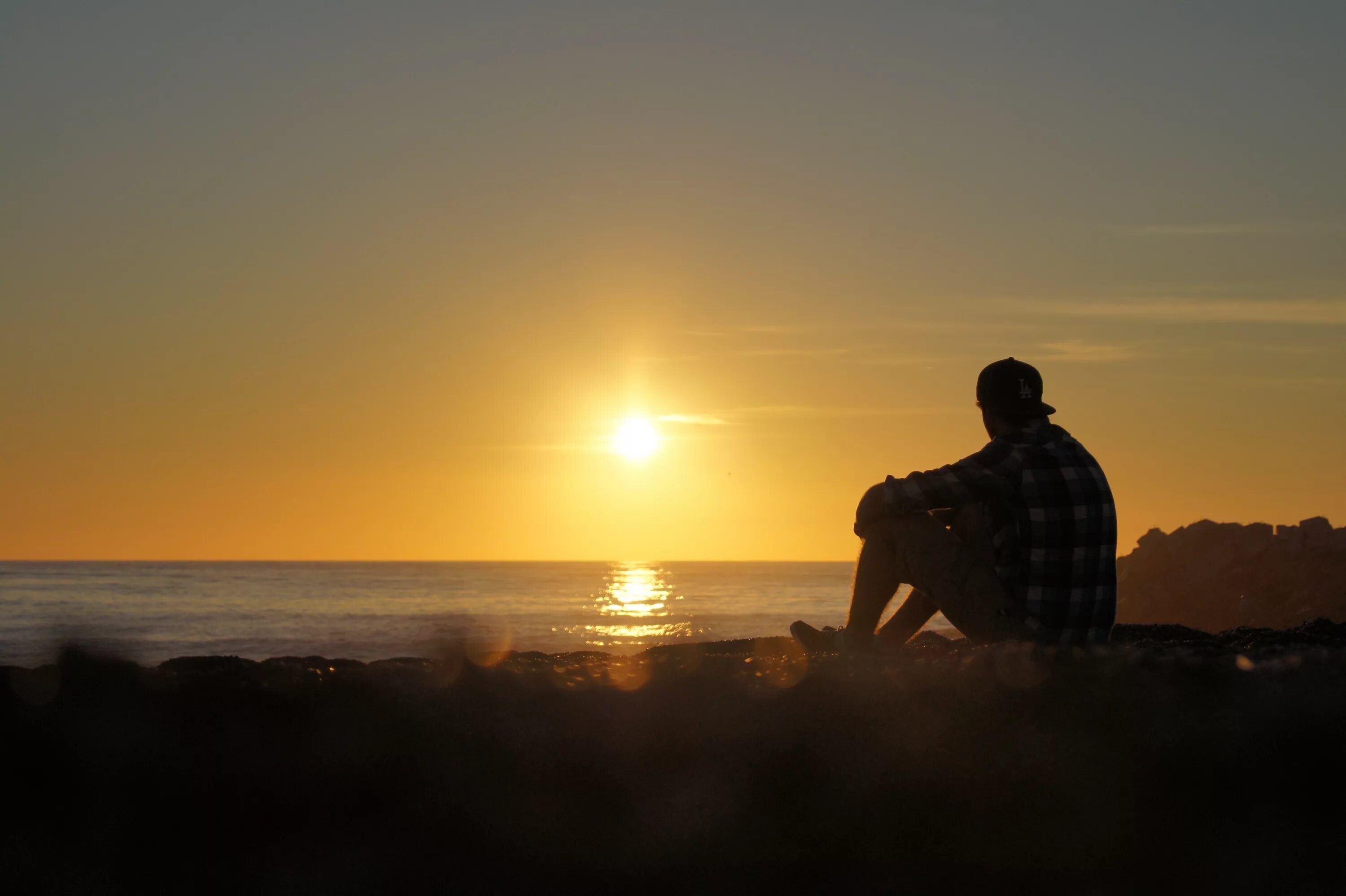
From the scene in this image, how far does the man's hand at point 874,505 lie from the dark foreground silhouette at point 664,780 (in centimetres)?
94

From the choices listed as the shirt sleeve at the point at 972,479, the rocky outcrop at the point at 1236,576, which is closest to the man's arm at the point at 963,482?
the shirt sleeve at the point at 972,479

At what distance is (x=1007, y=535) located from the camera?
462 cm

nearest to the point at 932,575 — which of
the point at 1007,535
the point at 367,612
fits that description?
the point at 1007,535

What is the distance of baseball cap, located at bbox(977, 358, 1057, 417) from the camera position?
178 inches

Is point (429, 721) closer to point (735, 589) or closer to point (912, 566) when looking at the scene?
point (912, 566)

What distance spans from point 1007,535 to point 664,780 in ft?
6.41

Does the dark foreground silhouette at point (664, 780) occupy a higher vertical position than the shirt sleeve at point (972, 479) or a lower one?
lower

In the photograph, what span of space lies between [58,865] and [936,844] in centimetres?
243

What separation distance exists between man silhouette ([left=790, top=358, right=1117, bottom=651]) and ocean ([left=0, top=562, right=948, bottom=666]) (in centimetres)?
173

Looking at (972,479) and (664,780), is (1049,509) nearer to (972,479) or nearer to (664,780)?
(972,479)

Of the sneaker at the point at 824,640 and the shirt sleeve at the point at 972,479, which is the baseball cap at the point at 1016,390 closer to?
the shirt sleeve at the point at 972,479

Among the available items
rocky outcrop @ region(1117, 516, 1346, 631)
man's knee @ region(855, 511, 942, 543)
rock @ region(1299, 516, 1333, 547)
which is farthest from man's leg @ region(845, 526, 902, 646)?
rock @ region(1299, 516, 1333, 547)

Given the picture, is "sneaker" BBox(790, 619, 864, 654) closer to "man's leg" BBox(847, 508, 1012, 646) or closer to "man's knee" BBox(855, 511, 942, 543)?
"man's leg" BBox(847, 508, 1012, 646)

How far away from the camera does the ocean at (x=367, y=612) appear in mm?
23062
